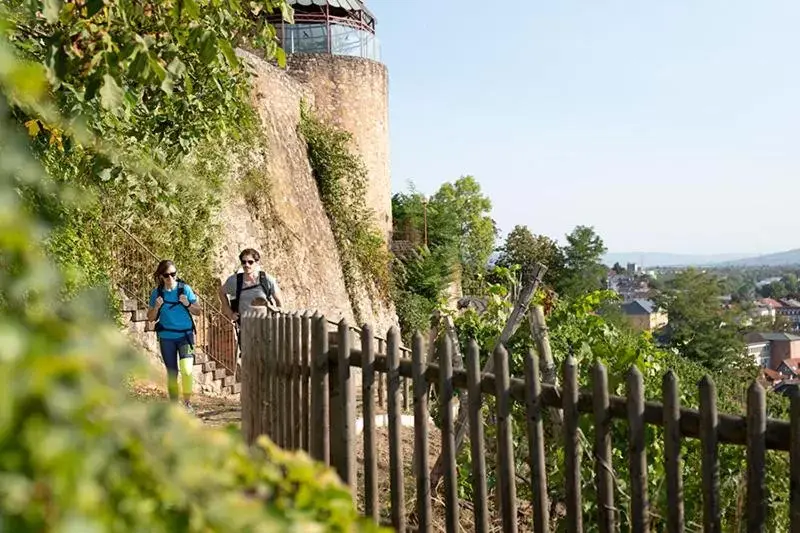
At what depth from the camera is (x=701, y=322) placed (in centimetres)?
6169

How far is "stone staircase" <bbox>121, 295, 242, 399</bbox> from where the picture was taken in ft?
36.7

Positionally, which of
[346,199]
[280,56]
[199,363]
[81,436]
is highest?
[346,199]

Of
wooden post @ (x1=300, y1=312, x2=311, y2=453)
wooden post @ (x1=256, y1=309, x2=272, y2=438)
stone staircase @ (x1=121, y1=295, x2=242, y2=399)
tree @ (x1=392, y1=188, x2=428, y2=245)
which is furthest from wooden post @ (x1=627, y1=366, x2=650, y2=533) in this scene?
tree @ (x1=392, y1=188, x2=428, y2=245)

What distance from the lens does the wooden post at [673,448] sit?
2.91 meters

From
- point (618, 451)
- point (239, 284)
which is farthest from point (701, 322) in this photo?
point (618, 451)

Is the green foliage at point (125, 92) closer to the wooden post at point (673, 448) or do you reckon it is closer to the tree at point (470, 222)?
the wooden post at point (673, 448)

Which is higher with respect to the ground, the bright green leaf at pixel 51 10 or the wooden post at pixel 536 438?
the bright green leaf at pixel 51 10

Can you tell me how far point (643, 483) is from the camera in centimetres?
306

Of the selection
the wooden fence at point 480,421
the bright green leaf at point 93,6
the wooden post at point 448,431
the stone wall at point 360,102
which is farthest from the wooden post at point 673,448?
the stone wall at point 360,102

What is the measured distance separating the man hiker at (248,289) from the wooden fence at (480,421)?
8.57 feet

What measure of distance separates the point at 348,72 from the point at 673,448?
21160 millimetres

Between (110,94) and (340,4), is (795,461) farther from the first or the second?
(340,4)

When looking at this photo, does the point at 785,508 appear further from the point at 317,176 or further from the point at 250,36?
the point at 317,176

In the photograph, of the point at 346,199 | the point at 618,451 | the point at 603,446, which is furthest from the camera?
the point at 346,199
